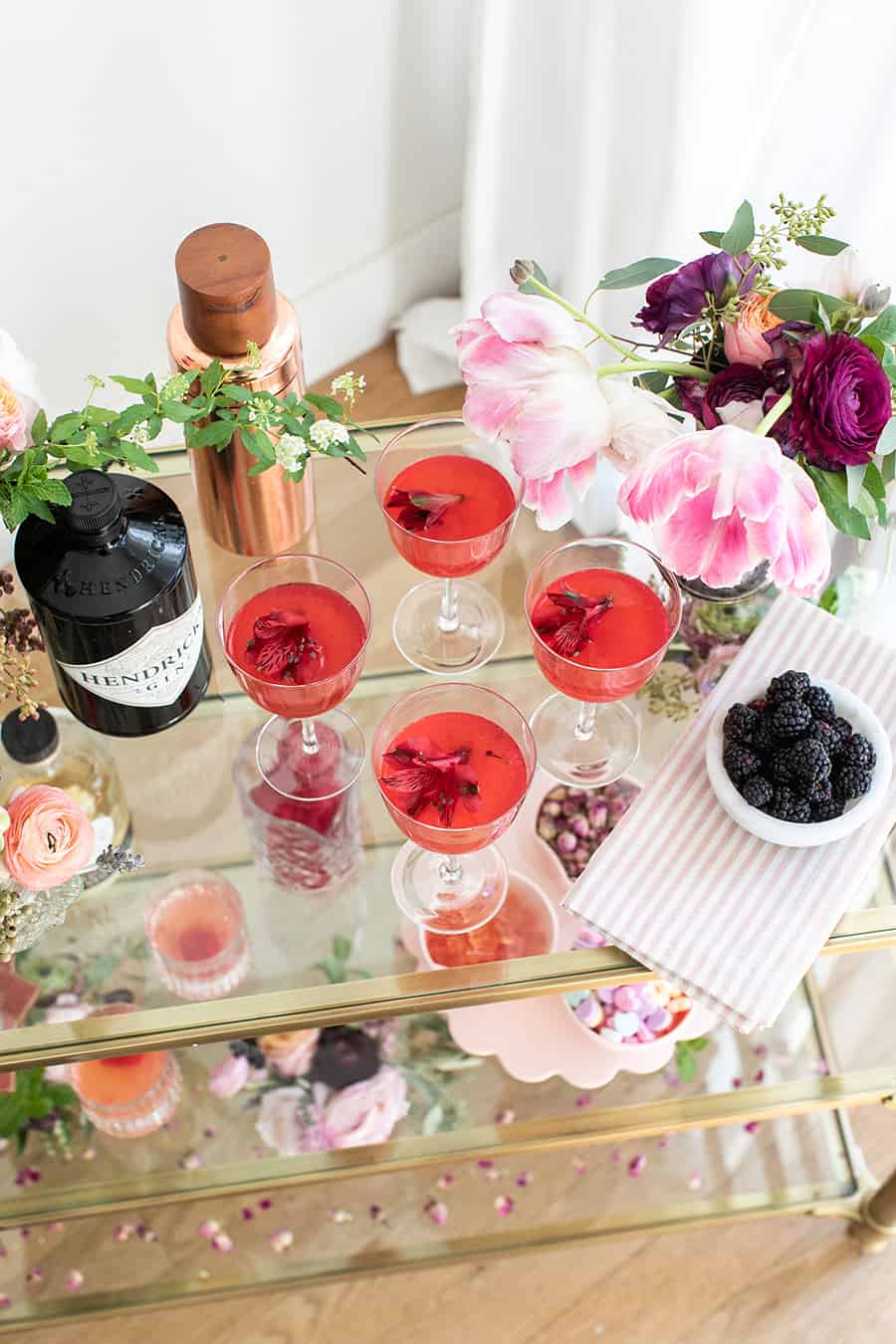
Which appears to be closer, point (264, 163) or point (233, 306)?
point (233, 306)

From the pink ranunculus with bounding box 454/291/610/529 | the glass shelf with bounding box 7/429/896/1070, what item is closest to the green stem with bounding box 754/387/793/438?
the pink ranunculus with bounding box 454/291/610/529

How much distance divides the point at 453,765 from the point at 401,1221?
828mm

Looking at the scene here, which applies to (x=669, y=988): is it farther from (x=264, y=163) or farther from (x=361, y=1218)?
(x=264, y=163)

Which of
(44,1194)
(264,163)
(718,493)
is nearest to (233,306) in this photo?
(718,493)

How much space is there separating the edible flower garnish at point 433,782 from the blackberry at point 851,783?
0.26 m

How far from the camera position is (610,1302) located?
58.2 inches

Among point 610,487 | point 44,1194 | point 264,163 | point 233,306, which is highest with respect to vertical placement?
point 233,306

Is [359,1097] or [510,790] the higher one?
[510,790]

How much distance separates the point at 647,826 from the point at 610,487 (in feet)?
2.61

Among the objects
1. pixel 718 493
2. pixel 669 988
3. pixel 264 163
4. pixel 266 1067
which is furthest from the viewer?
pixel 264 163

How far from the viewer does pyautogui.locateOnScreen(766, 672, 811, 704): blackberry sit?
932 mm

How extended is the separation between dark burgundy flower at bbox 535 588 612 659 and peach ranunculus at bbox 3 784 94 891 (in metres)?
0.38

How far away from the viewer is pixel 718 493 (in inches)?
28.9

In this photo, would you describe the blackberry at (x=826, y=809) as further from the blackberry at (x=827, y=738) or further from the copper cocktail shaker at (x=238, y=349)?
the copper cocktail shaker at (x=238, y=349)
